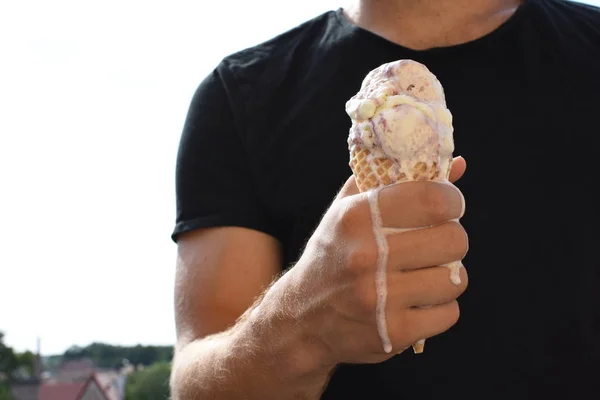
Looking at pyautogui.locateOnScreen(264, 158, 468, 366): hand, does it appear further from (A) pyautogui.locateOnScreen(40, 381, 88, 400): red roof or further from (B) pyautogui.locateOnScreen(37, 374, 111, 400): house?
(A) pyautogui.locateOnScreen(40, 381, 88, 400): red roof

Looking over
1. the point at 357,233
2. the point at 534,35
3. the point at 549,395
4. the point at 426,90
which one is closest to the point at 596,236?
the point at 549,395

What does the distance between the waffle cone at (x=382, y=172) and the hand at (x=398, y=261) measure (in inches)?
3.8

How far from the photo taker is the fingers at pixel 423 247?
142cm

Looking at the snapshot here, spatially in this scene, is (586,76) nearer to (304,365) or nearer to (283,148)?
(283,148)

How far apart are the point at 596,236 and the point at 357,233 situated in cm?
95

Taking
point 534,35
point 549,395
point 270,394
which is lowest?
point 549,395

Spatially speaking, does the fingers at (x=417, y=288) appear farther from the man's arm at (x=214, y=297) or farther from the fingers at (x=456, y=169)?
the man's arm at (x=214, y=297)

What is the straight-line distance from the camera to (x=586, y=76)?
221 centimetres

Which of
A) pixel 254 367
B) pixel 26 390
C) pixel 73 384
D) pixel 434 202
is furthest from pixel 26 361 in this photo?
pixel 434 202

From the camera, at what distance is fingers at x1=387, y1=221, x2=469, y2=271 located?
142 centimetres

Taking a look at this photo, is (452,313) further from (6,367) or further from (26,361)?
(26,361)

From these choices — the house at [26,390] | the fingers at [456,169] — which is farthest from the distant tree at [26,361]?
the fingers at [456,169]

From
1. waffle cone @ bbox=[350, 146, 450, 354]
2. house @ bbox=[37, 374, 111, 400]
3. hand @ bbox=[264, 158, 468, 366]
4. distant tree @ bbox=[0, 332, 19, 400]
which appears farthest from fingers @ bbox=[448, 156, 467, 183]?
distant tree @ bbox=[0, 332, 19, 400]

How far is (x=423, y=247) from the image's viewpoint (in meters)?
1.42
